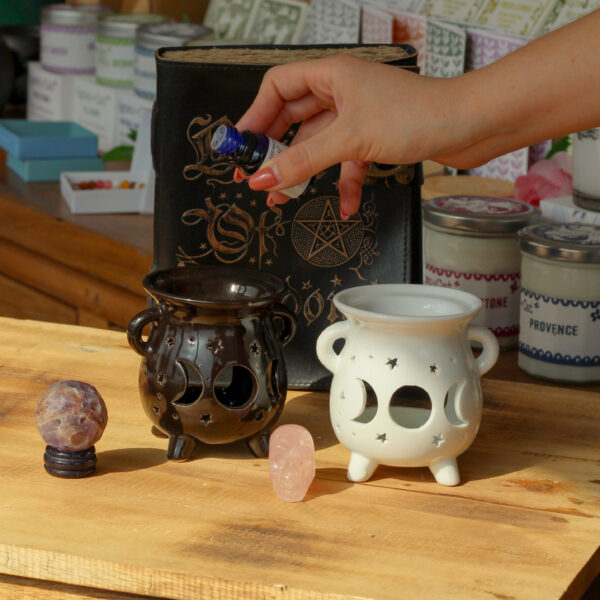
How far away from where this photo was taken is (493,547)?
69 centimetres

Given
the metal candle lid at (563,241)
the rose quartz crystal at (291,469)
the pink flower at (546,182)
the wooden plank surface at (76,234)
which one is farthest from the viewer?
the wooden plank surface at (76,234)

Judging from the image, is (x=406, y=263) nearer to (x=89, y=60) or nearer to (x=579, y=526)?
(x=579, y=526)

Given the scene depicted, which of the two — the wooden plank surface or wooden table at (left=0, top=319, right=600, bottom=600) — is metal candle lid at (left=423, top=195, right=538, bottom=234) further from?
the wooden plank surface

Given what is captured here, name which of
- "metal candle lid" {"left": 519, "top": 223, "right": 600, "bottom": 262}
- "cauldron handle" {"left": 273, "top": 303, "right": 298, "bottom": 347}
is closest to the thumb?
"cauldron handle" {"left": 273, "top": 303, "right": 298, "bottom": 347}

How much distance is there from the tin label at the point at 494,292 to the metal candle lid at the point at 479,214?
0.06 m

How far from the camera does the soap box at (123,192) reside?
211 centimetres

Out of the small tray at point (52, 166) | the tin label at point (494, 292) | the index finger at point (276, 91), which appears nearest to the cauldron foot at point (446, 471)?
the index finger at point (276, 91)

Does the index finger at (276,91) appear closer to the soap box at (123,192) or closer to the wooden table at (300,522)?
the wooden table at (300,522)

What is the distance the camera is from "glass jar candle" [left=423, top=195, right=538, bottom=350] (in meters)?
1.25

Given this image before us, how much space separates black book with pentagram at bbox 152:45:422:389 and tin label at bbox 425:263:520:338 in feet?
0.83

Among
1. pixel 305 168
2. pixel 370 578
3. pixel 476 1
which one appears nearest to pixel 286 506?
pixel 370 578

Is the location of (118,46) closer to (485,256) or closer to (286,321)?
(485,256)

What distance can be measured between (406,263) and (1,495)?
0.46 m

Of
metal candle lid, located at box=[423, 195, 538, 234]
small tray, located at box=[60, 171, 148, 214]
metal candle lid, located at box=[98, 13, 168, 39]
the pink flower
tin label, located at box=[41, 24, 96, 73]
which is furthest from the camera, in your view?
tin label, located at box=[41, 24, 96, 73]
